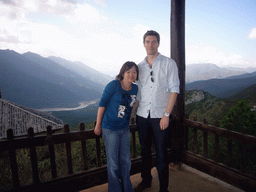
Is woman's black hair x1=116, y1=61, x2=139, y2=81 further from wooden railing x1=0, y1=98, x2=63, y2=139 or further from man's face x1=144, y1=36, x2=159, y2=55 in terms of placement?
wooden railing x1=0, y1=98, x2=63, y2=139

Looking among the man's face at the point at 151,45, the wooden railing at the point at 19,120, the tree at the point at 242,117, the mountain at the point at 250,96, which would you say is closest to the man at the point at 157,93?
the man's face at the point at 151,45

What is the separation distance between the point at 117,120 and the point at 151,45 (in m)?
1.07

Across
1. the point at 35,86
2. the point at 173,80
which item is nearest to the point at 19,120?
the point at 173,80

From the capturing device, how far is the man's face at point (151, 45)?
2.31 metres

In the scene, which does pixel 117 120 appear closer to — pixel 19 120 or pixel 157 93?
pixel 157 93

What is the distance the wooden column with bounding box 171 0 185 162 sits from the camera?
10.4 feet

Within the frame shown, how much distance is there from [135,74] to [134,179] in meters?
1.94

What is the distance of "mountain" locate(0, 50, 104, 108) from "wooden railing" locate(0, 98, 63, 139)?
3121 inches

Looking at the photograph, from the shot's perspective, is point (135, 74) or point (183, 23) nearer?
point (135, 74)

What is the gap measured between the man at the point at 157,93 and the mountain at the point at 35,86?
121885mm

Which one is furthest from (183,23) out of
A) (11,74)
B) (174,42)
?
(11,74)

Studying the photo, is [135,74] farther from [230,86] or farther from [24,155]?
[230,86]

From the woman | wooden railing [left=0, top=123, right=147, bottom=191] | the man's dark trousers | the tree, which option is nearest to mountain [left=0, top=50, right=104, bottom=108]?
the tree

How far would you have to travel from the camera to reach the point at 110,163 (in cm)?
221
